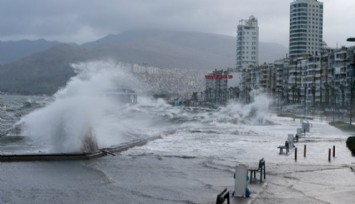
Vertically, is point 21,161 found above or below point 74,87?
below

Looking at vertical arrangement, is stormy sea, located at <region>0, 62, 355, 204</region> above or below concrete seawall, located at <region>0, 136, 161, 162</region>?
below

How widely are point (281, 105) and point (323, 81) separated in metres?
15.3

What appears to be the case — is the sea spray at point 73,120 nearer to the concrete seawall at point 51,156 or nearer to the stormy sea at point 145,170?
the stormy sea at point 145,170

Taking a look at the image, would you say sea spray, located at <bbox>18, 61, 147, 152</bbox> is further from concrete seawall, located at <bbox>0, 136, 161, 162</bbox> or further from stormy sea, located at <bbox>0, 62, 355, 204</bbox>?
concrete seawall, located at <bbox>0, 136, 161, 162</bbox>

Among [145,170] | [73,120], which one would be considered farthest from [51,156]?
[73,120]

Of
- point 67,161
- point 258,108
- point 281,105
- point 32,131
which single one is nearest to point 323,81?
point 281,105

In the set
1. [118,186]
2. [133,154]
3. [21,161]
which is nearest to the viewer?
[118,186]

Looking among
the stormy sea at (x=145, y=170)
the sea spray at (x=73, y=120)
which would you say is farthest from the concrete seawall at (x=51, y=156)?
the sea spray at (x=73, y=120)

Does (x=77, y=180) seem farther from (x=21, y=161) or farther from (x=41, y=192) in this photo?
(x=21, y=161)

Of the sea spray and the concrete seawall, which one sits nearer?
the concrete seawall

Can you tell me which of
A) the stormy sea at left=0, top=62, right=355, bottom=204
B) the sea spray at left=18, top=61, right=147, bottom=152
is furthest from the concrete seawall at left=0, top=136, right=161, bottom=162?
the sea spray at left=18, top=61, right=147, bottom=152

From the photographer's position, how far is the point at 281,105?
549ft

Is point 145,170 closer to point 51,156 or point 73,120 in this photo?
point 51,156

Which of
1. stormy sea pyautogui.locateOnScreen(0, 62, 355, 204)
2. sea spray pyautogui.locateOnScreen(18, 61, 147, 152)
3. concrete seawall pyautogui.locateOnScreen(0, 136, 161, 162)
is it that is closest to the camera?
stormy sea pyautogui.locateOnScreen(0, 62, 355, 204)
